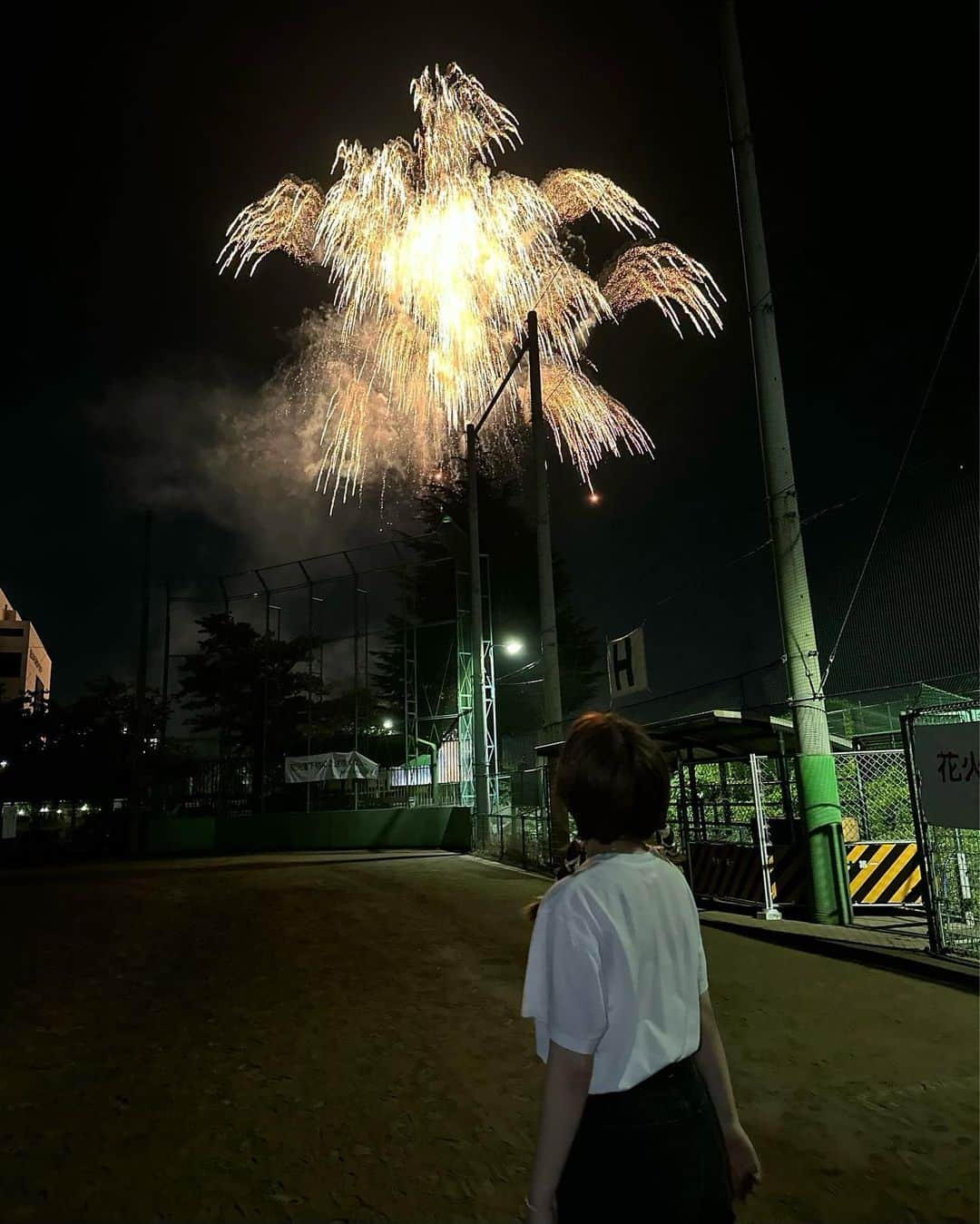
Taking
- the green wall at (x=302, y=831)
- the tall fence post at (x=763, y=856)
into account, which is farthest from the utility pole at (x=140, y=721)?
the tall fence post at (x=763, y=856)

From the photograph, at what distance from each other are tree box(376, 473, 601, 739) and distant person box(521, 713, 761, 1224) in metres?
36.3

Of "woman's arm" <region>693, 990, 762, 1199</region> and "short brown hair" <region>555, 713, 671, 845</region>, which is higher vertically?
"short brown hair" <region>555, 713, 671, 845</region>

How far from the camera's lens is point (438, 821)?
2634 cm

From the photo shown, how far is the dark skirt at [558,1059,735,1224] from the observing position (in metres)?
1.47

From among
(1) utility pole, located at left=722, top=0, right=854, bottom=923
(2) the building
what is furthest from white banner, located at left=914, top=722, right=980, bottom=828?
(2) the building

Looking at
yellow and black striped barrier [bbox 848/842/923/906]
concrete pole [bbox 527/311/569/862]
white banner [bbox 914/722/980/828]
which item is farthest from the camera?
concrete pole [bbox 527/311/569/862]

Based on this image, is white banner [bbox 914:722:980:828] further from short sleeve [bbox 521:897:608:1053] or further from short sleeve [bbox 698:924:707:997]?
short sleeve [bbox 521:897:608:1053]

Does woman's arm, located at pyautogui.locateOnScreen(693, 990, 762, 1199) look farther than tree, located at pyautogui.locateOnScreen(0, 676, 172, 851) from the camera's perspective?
No

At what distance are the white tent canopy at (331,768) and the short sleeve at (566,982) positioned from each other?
26.8 meters

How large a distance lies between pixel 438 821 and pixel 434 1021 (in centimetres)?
2079

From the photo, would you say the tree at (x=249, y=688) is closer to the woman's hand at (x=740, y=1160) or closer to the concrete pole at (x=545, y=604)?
the concrete pole at (x=545, y=604)

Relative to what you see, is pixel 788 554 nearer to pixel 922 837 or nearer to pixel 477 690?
pixel 922 837

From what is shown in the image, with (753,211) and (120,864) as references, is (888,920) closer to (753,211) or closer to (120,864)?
(753,211)

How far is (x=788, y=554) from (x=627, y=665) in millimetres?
4577
